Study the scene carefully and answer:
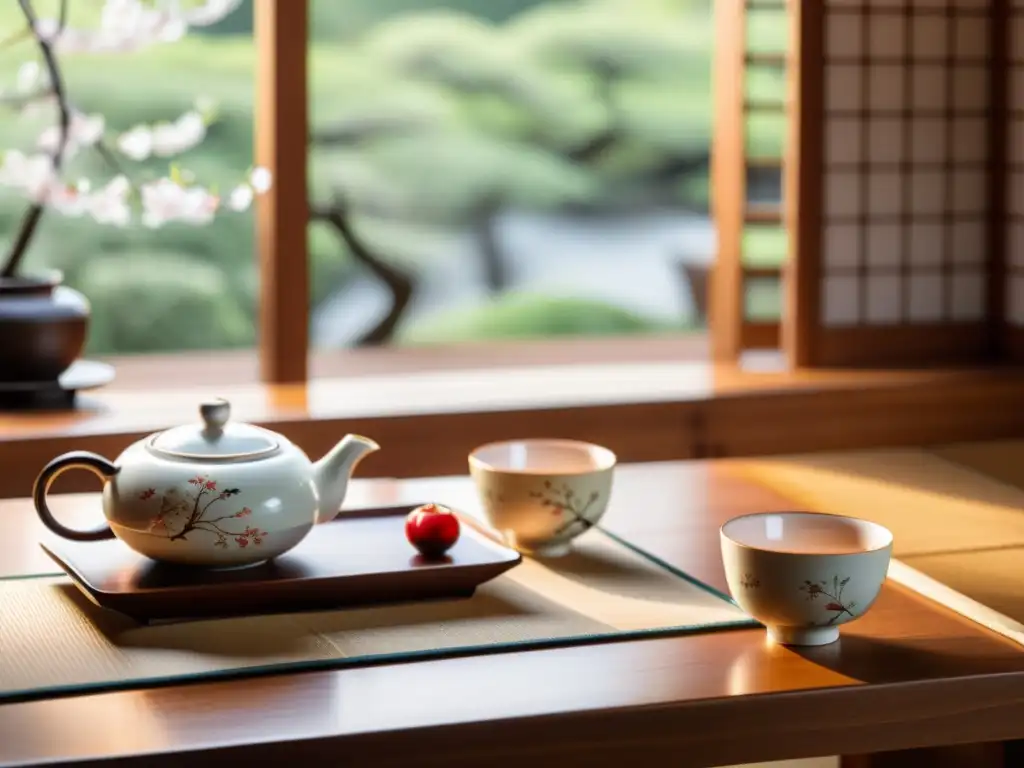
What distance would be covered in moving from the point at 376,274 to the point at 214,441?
5396 millimetres

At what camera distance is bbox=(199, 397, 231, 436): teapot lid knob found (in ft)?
5.57

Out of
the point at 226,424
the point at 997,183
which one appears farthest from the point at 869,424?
the point at 226,424

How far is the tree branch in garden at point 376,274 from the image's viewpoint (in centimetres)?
688

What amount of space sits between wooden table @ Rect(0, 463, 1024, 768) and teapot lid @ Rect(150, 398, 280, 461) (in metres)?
0.29

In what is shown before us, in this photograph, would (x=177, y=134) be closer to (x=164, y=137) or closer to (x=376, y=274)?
(x=164, y=137)

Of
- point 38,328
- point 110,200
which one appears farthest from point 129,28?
point 38,328

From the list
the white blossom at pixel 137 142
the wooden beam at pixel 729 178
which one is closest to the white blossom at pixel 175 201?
the white blossom at pixel 137 142

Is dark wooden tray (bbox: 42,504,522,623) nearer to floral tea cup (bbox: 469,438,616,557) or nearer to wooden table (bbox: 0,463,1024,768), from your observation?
floral tea cup (bbox: 469,438,616,557)

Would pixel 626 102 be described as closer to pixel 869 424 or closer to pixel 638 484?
pixel 869 424

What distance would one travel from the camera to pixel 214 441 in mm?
1694

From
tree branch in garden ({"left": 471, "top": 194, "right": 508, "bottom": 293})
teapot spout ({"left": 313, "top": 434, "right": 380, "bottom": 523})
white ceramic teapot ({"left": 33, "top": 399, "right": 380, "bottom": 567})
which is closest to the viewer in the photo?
white ceramic teapot ({"left": 33, "top": 399, "right": 380, "bottom": 567})

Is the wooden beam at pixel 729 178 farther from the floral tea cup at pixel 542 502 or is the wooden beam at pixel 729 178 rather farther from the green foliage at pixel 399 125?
the green foliage at pixel 399 125

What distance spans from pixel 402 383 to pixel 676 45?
410cm

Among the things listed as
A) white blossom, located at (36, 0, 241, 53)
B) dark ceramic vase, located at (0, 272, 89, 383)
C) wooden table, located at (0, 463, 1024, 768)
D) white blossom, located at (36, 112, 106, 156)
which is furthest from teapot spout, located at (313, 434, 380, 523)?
white blossom, located at (36, 0, 241, 53)
